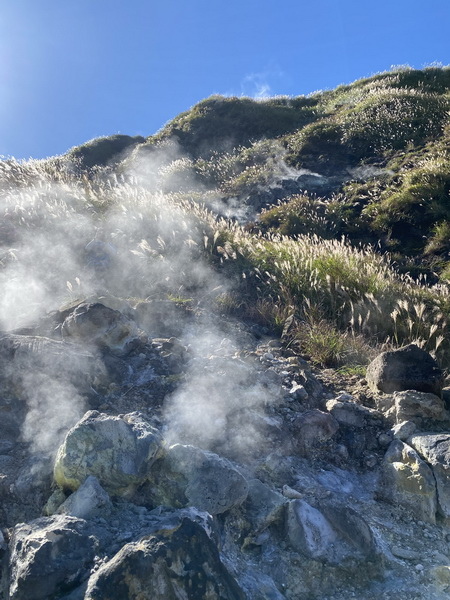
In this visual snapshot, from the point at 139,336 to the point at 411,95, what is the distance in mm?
17417

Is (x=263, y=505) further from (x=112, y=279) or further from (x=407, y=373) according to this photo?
(x=112, y=279)

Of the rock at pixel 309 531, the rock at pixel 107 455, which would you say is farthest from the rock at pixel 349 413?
the rock at pixel 107 455

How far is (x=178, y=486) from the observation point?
292 cm

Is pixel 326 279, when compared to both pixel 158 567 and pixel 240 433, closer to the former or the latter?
pixel 240 433

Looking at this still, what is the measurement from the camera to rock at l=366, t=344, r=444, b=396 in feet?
13.6

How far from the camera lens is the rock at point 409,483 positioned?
10.6 feet

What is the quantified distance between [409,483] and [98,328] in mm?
2803

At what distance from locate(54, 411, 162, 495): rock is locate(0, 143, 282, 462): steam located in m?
0.44

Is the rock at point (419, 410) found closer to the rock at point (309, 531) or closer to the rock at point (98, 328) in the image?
the rock at point (309, 531)

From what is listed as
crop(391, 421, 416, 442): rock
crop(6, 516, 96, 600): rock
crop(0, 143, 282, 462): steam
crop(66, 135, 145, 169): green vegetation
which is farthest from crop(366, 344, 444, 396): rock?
crop(66, 135, 145, 169): green vegetation

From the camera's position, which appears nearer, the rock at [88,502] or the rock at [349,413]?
the rock at [88,502]

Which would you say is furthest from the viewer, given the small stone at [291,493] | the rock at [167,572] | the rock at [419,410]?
the rock at [419,410]

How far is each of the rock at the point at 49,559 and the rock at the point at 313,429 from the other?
5.80 feet

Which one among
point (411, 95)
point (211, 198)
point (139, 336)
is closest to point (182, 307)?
point (139, 336)
